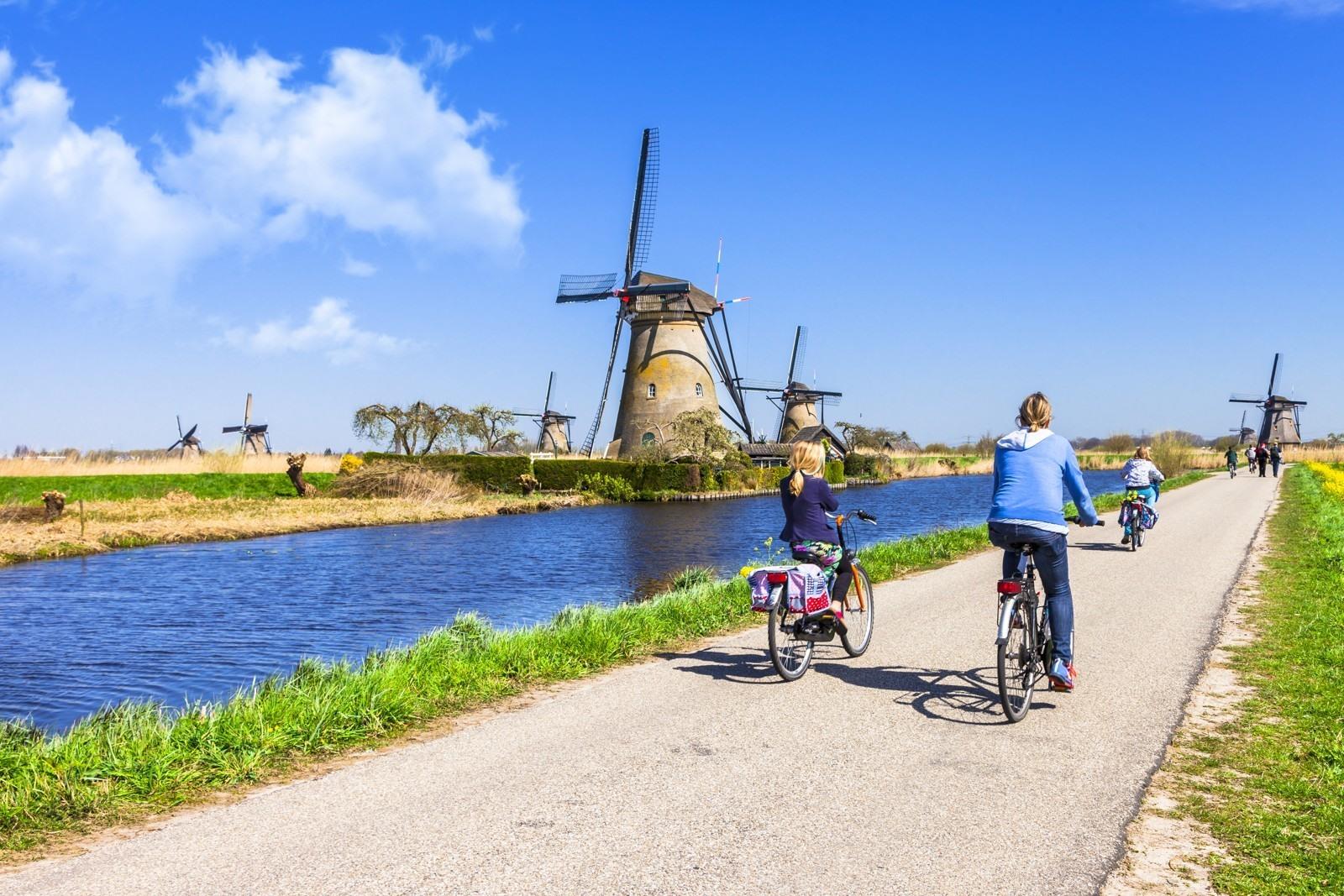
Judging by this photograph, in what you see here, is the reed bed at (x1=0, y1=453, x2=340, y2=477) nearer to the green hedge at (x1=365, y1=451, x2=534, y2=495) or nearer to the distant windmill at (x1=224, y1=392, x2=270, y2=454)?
the green hedge at (x1=365, y1=451, x2=534, y2=495)

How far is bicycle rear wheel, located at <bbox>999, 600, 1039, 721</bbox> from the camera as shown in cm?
→ 611

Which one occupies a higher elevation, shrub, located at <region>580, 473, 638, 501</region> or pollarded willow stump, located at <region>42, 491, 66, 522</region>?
shrub, located at <region>580, 473, 638, 501</region>

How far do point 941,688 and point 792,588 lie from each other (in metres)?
1.26

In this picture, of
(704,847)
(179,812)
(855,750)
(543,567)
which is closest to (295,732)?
(179,812)

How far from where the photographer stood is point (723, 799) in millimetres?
4852

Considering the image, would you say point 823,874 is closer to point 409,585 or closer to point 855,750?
point 855,750

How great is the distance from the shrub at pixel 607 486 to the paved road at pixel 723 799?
37.8 meters

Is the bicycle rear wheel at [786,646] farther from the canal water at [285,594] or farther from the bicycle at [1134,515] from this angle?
the bicycle at [1134,515]

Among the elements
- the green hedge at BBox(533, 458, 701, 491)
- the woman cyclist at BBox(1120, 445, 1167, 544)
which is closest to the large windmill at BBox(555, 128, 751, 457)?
the green hedge at BBox(533, 458, 701, 491)

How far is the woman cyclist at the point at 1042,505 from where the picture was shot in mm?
6355

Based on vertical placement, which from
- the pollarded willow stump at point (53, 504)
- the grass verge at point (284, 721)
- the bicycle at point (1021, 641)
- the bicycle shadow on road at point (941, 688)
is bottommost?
the pollarded willow stump at point (53, 504)

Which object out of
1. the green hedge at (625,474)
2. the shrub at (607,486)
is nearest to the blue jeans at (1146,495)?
the shrub at (607,486)

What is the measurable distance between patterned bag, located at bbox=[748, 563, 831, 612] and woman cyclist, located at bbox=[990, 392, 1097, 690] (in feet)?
4.51

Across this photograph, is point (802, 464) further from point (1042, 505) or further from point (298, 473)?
point (298, 473)
